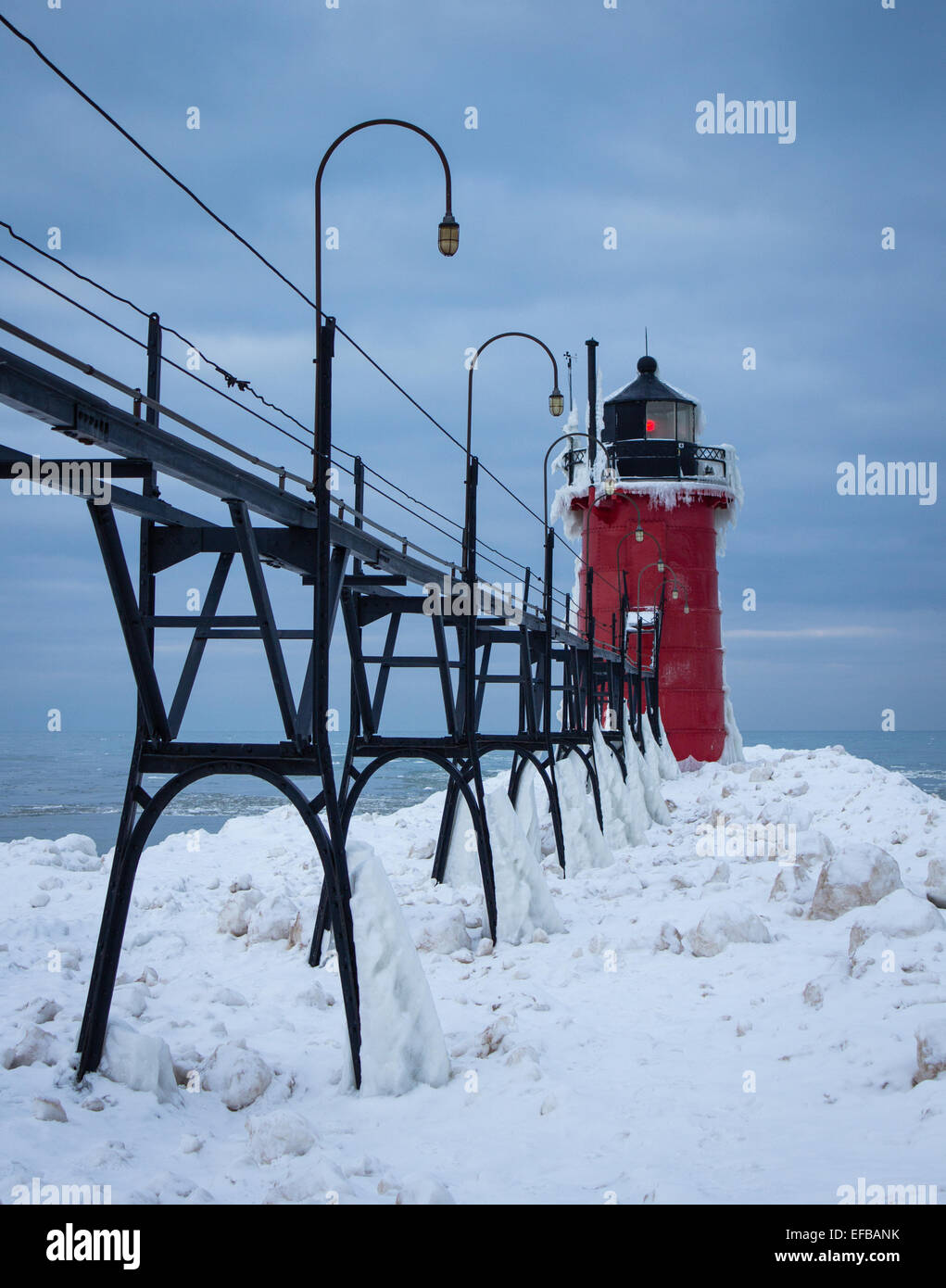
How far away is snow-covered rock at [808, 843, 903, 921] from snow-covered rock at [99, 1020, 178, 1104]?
7107 millimetres

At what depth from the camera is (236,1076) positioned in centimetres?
689

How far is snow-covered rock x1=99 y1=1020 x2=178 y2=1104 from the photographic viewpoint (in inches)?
263

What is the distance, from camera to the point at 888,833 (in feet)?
60.6

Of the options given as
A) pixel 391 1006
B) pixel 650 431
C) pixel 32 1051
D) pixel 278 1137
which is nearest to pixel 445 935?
pixel 391 1006

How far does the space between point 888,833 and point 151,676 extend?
48.7 ft

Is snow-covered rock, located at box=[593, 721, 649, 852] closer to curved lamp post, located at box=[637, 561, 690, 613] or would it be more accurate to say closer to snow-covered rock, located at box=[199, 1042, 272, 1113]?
snow-covered rock, located at box=[199, 1042, 272, 1113]

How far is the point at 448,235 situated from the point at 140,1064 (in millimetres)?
6949

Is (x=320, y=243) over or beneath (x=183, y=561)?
over

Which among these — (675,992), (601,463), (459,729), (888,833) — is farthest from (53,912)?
(601,463)

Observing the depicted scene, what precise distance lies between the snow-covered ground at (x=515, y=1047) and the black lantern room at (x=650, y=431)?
23.0 meters

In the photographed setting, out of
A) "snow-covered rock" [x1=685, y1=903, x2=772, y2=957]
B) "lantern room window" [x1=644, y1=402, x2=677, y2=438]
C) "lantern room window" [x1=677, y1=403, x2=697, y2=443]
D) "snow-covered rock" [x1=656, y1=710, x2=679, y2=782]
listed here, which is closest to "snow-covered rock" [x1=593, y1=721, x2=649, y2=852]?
"snow-covered rock" [x1=685, y1=903, x2=772, y2=957]

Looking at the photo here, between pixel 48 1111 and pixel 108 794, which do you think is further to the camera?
pixel 108 794

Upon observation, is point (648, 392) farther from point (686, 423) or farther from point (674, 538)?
point (674, 538)
